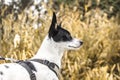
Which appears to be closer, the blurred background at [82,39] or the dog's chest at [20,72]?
the dog's chest at [20,72]

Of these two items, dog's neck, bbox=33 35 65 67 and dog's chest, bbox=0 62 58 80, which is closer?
dog's chest, bbox=0 62 58 80

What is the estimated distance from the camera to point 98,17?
8547 millimetres

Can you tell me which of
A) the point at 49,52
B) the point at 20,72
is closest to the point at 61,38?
the point at 49,52

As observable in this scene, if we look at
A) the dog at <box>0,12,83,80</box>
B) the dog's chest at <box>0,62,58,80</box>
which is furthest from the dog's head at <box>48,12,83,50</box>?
the dog's chest at <box>0,62,58,80</box>

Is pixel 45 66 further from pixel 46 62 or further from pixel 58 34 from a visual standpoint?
pixel 58 34

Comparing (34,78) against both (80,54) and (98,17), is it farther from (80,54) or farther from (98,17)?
(98,17)

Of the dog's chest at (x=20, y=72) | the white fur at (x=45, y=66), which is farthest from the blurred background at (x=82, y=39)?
Result: the dog's chest at (x=20, y=72)

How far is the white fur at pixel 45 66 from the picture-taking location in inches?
177

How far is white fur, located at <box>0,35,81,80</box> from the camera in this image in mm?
4500

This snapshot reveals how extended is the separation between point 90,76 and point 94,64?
0.60 meters

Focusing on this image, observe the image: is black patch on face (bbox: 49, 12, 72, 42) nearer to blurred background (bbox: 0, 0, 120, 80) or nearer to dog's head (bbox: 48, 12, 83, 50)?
dog's head (bbox: 48, 12, 83, 50)

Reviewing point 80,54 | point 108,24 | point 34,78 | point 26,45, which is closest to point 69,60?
point 80,54

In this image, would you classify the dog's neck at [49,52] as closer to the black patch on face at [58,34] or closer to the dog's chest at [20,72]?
the black patch on face at [58,34]

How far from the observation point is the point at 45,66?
4.85 meters
